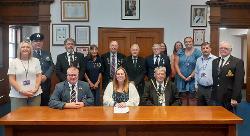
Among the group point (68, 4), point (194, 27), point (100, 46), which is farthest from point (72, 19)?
point (194, 27)

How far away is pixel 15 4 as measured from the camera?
704 cm

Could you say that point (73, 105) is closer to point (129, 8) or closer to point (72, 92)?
point (72, 92)

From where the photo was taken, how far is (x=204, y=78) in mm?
4695

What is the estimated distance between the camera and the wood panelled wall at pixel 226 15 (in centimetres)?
691

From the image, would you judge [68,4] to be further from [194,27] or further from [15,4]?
[194,27]

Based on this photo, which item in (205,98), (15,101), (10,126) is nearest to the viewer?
(10,126)

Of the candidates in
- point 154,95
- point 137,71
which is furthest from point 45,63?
point 154,95

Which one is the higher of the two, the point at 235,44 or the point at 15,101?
the point at 235,44

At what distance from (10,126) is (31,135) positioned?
196mm

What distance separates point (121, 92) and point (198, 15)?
3678 mm

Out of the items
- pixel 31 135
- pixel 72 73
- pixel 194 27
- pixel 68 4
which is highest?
pixel 68 4

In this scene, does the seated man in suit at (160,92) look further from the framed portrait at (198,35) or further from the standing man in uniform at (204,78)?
the framed portrait at (198,35)

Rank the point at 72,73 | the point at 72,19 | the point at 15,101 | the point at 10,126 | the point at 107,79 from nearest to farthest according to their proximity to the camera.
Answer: the point at 10,126 → the point at 72,73 → the point at 15,101 → the point at 107,79 → the point at 72,19

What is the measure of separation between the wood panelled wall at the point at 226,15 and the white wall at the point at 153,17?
0.51ft
